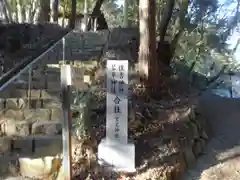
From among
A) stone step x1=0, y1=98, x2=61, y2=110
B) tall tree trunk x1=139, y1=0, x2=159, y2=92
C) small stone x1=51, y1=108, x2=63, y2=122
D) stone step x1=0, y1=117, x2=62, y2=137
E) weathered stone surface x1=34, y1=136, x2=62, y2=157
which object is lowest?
weathered stone surface x1=34, y1=136, x2=62, y2=157

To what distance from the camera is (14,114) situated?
4.35 m

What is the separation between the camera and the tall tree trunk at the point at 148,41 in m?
4.88

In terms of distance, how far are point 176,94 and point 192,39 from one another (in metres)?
3.94

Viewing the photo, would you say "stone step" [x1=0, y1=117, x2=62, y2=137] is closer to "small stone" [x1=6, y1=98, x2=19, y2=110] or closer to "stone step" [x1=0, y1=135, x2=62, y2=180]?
"stone step" [x1=0, y1=135, x2=62, y2=180]

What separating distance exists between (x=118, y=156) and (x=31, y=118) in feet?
4.13

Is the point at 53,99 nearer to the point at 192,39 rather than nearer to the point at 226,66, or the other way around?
the point at 192,39

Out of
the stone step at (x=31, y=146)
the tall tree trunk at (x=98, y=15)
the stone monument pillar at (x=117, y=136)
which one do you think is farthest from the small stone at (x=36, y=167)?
the tall tree trunk at (x=98, y=15)

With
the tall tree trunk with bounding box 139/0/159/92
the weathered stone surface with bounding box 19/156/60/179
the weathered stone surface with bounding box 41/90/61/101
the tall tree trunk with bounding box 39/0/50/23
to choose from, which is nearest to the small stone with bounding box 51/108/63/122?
the weathered stone surface with bounding box 41/90/61/101

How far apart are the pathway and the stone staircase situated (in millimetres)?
1685

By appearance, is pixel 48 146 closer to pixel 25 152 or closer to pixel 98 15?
pixel 25 152

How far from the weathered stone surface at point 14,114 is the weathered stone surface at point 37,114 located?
0.20ft

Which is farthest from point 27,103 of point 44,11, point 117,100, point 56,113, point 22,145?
point 44,11

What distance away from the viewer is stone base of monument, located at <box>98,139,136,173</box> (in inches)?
148

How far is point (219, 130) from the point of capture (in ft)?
19.3
